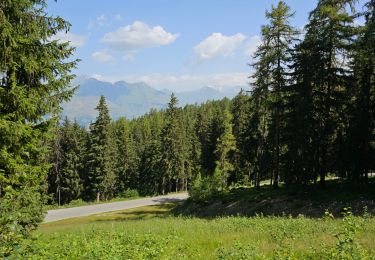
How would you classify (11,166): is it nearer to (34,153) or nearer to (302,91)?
(34,153)

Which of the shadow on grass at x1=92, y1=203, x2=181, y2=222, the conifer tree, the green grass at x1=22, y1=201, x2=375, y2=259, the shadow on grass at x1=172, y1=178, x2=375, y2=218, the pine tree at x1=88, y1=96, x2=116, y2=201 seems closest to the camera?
the green grass at x1=22, y1=201, x2=375, y2=259

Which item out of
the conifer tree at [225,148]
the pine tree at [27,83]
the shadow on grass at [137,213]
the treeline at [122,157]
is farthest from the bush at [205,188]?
the pine tree at [27,83]

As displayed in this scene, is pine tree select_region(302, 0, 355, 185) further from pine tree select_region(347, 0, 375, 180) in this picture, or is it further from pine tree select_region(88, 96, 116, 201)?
pine tree select_region(88, 96, 116, 201)

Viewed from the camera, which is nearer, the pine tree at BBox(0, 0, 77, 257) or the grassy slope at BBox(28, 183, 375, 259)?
the grassy slope at BBox(28, 183, 375, 259)

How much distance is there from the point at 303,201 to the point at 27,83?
20.6 m

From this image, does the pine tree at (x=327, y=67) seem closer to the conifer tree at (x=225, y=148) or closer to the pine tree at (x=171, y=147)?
the conifer tree at (x=225, y=148)

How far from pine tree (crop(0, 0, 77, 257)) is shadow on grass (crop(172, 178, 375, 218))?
11.3 meters

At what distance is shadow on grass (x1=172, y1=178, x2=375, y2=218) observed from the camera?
22.9 metres

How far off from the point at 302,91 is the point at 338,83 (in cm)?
268

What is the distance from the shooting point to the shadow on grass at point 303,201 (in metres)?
22.9

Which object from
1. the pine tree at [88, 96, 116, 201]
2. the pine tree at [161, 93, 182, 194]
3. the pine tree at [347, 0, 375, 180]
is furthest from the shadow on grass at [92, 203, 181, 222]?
the pine tree at [347, 0, 375, 180]

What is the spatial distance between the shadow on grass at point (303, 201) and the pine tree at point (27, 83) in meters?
11.3

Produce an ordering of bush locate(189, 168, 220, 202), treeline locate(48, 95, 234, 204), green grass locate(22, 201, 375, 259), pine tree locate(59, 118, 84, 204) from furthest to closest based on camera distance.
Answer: pine tree locate(59, 118, 84, 204) < treeline locate(48, 95, 234, 204) < bush locate(189, 168, 220, 202) < green grass locate(22, 201, 375, 259)

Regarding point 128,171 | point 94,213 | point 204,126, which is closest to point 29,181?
point 94,213
